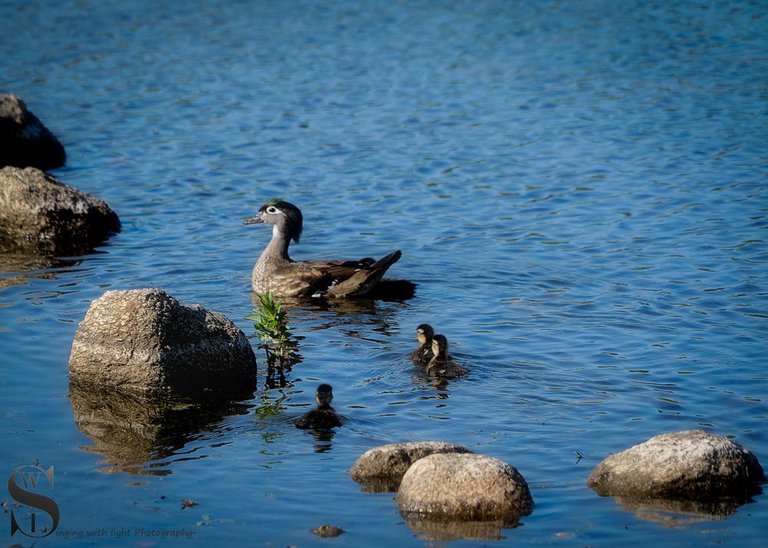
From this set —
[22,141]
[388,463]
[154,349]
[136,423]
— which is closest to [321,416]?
[388,463]

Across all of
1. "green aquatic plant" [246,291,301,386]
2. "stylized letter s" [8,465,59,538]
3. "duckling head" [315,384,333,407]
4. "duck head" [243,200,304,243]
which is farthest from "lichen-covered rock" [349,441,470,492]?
"duck head" [243,200,304,243]

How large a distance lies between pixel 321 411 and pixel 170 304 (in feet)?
6.72

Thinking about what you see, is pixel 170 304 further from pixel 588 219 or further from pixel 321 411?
pixel 588 219

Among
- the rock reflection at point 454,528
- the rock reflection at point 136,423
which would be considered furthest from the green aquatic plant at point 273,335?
the rock reflection at point 454,528

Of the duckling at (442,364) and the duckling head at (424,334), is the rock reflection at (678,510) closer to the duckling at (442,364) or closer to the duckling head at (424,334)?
the duckling at (442,364)

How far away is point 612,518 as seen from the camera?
869 centimetres

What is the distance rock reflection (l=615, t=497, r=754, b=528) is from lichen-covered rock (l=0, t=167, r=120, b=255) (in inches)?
436

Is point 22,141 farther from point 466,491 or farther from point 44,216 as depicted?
point 466,491

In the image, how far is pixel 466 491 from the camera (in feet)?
28.4

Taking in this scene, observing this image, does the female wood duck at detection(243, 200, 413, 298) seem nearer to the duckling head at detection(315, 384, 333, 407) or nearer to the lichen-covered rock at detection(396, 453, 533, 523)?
the duckling head at detection(315, 384, 333, 407)

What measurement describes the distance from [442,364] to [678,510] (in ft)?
12.1

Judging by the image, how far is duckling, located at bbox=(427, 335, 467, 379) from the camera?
11.9 metres

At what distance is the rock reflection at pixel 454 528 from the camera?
837 centimetres

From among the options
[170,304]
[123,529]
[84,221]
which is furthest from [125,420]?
[84,221]
